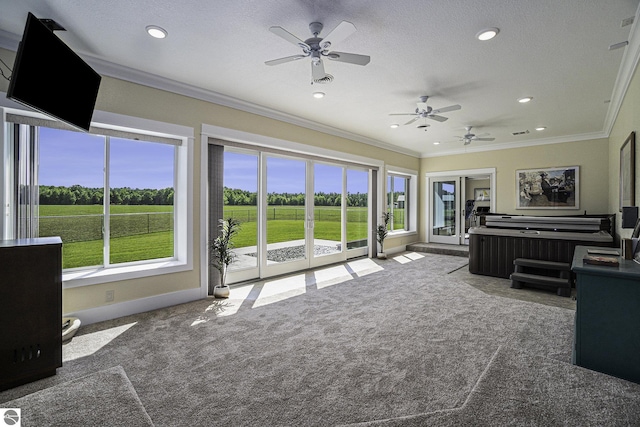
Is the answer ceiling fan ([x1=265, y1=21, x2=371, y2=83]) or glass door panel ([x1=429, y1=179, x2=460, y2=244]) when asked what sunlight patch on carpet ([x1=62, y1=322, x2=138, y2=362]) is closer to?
ceiling fan ([x1=265, y1=21, x2=371, y2=83])

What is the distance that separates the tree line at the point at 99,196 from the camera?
3209mm

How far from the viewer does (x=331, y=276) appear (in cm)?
541

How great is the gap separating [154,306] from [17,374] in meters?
1.58

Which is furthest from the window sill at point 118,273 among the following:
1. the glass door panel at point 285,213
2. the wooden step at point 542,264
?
the wooden step at point 542,264

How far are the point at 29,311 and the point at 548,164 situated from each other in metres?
8.91

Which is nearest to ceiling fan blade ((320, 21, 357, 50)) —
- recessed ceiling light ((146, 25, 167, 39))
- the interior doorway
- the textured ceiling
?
the textured ceiling

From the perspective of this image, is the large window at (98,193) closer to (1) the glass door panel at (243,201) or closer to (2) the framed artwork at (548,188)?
(1) the glass door panel at (243,201)

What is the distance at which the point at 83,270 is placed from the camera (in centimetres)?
345

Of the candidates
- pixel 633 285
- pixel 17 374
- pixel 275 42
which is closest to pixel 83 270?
pixel 17 374

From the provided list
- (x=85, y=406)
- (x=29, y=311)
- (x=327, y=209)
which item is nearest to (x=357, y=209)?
(x=327, y=209)

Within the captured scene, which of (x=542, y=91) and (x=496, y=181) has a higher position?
(x=542, y=91)

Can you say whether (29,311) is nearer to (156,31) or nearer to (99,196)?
(99,196)

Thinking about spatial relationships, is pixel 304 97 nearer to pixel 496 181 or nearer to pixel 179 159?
pixel 179 159

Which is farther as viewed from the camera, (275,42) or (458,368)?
(275,42)
